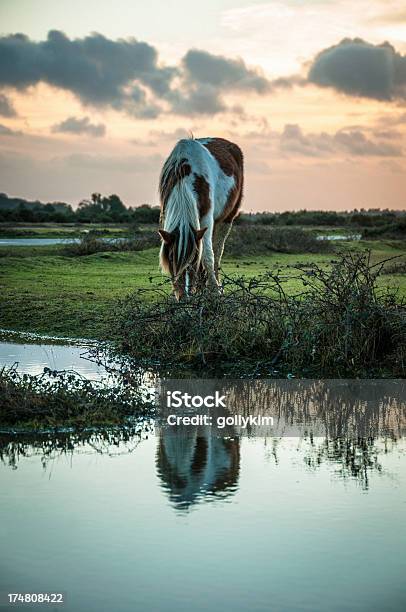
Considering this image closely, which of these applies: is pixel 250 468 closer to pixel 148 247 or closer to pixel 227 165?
pixel 227 165

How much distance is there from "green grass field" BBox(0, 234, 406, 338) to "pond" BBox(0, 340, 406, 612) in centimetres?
473

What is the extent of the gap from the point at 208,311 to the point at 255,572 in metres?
6.13

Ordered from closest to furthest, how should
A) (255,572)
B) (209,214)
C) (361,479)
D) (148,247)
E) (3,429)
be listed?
(255,572), (361,479), (3,429), (209,214), (148,247)

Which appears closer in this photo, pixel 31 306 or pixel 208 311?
pixel 208 311

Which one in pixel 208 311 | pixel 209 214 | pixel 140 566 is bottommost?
pixel 140 566

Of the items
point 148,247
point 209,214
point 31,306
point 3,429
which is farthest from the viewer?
point 148,247

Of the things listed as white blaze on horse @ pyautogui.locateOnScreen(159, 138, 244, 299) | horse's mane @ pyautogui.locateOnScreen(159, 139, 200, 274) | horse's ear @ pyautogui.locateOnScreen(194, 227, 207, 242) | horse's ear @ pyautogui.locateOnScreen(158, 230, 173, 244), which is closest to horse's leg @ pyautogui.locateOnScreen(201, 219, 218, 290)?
white blaze on horse @ pyautogui.locateOnScreen(159, 138, 244, 299)

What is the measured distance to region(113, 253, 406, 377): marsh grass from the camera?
970 centimetres

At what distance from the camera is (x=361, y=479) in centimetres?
566

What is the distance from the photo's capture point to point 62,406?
7227 mm

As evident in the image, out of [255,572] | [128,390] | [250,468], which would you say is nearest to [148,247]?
[128,390]

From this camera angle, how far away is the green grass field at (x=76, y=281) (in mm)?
13406

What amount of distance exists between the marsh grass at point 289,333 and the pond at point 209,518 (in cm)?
230

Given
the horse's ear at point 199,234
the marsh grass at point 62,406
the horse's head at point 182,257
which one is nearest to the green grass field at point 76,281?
the horse's head at point 182,257
